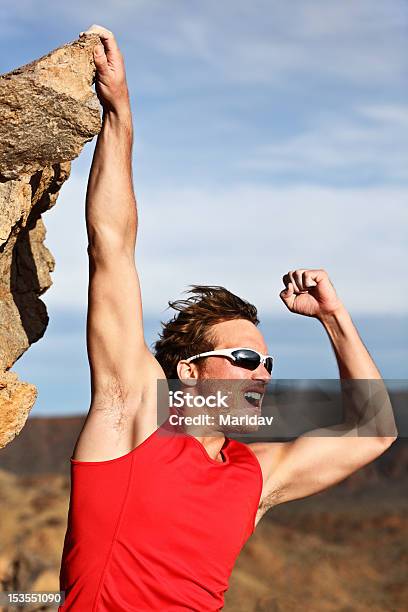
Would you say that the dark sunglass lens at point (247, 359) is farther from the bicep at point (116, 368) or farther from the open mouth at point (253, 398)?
the bicep at point (116, 368)

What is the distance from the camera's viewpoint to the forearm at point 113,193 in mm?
3666

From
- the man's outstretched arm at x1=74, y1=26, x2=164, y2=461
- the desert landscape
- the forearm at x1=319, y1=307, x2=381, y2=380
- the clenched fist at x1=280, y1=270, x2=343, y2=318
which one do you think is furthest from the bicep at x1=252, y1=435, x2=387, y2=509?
the desert landscape

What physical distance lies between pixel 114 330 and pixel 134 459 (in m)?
0.48

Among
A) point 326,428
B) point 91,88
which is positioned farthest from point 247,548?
point 91,88

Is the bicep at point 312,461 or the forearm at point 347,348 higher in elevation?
the forearm at point 347,348

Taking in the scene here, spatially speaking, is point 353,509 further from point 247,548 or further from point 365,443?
point 365,443

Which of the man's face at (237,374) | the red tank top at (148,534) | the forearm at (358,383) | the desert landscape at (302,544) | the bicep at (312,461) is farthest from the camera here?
the desert landscape at (302,544)

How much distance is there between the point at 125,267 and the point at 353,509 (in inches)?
633

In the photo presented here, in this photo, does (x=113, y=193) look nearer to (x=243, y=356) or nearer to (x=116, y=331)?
(x=116, y=331)

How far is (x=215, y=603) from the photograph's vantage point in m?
3.62

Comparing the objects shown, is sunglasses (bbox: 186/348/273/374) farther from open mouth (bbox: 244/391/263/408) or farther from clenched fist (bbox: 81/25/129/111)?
clenched fist (bbox: 81/25/129/111)

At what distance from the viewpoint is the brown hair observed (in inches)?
159

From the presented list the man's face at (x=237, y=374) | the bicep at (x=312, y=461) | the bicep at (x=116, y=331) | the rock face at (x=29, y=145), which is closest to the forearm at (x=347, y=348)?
the bicep at (x=312, y=461)

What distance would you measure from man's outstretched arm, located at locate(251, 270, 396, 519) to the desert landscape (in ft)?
23.1
